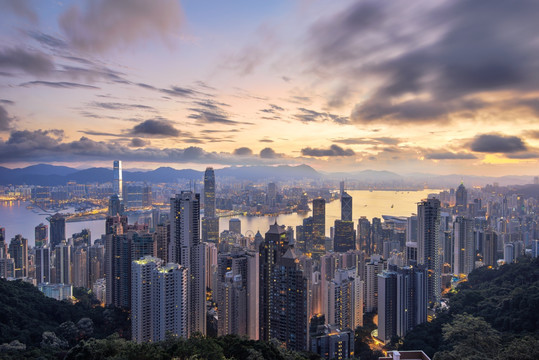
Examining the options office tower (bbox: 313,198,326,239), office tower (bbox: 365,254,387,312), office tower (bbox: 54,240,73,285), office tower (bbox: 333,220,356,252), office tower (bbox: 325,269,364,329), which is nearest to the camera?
office tower (bbox: 325,269,364,329)

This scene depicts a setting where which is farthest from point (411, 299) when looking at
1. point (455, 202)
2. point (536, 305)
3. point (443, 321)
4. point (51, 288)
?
point (455, 202)

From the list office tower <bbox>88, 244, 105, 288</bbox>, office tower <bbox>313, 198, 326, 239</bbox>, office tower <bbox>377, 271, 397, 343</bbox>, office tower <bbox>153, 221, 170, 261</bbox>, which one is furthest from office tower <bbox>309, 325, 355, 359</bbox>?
office tower <bbox>313, 198, 326, 239</bbox>

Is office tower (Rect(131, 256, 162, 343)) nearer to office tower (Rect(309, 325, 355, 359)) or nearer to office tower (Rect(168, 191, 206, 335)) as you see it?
office tower (Rect(168, 191, 206, 335))

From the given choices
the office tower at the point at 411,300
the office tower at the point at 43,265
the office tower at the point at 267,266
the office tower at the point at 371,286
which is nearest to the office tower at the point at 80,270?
the office tower at the point at 43,265

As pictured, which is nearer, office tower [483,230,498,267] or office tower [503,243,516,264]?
office tower [503,243,516,264]

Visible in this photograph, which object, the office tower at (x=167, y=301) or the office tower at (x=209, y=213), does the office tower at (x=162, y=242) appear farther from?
the office tower at (x=209, y=213)

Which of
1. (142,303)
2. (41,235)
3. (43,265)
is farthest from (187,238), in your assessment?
(41,235)

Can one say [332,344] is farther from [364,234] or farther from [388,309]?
[364,234]
